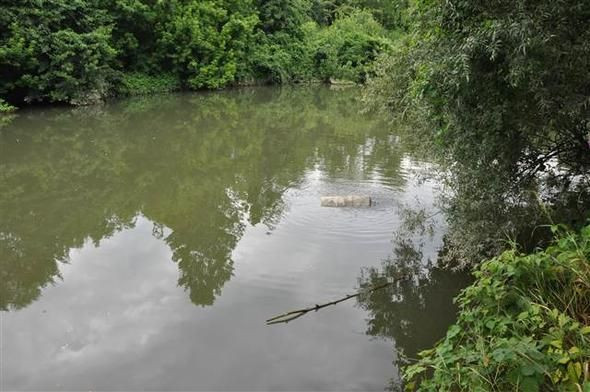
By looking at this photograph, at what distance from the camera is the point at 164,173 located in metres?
12.1

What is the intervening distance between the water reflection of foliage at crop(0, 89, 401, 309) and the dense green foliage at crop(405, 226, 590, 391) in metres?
3.56

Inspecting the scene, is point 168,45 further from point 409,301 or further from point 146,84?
point 409,301

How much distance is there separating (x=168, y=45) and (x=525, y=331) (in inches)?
1000

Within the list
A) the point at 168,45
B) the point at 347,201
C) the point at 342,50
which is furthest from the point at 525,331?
the point at 342,50

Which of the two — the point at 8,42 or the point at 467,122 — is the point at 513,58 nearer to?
the point at 467,122

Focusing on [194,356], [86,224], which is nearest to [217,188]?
[86,224]

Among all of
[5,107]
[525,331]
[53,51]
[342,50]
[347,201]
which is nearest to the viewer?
[525,331]

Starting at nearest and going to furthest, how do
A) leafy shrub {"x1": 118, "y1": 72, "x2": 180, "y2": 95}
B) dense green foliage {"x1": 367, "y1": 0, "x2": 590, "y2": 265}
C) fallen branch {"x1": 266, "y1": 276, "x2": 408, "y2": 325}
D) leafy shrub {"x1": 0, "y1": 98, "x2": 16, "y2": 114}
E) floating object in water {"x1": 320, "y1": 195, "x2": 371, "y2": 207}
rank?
dense green foliage {"x1": 367, "y1": 0, "x2": 590, "y2": 265} < fallen branch {"x1": 266, "y1": 276, "x2": 408, "y2": 325} < floating object in water {"x1": 320, "y1": 195, "x2": 371, "y2": 207} < leafy shrub {"x1": 0, "y1": 98, "x2": 16, "y2": 114} < leafy shrub {"x1": 118, "y1": 72, "x2": 180, "y2": 95}

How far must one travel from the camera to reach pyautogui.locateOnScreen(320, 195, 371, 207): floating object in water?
9492 mm

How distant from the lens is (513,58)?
421cm

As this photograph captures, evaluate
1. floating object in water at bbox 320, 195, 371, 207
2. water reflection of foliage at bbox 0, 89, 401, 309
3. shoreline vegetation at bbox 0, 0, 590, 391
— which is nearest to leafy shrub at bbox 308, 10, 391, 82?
water reflection of foliage at bbox 0, 89, 401, 309

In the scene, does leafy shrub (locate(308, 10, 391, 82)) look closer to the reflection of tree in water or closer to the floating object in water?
the floating object in water

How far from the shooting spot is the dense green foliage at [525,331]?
3.01 m

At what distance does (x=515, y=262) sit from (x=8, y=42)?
61.4ft
